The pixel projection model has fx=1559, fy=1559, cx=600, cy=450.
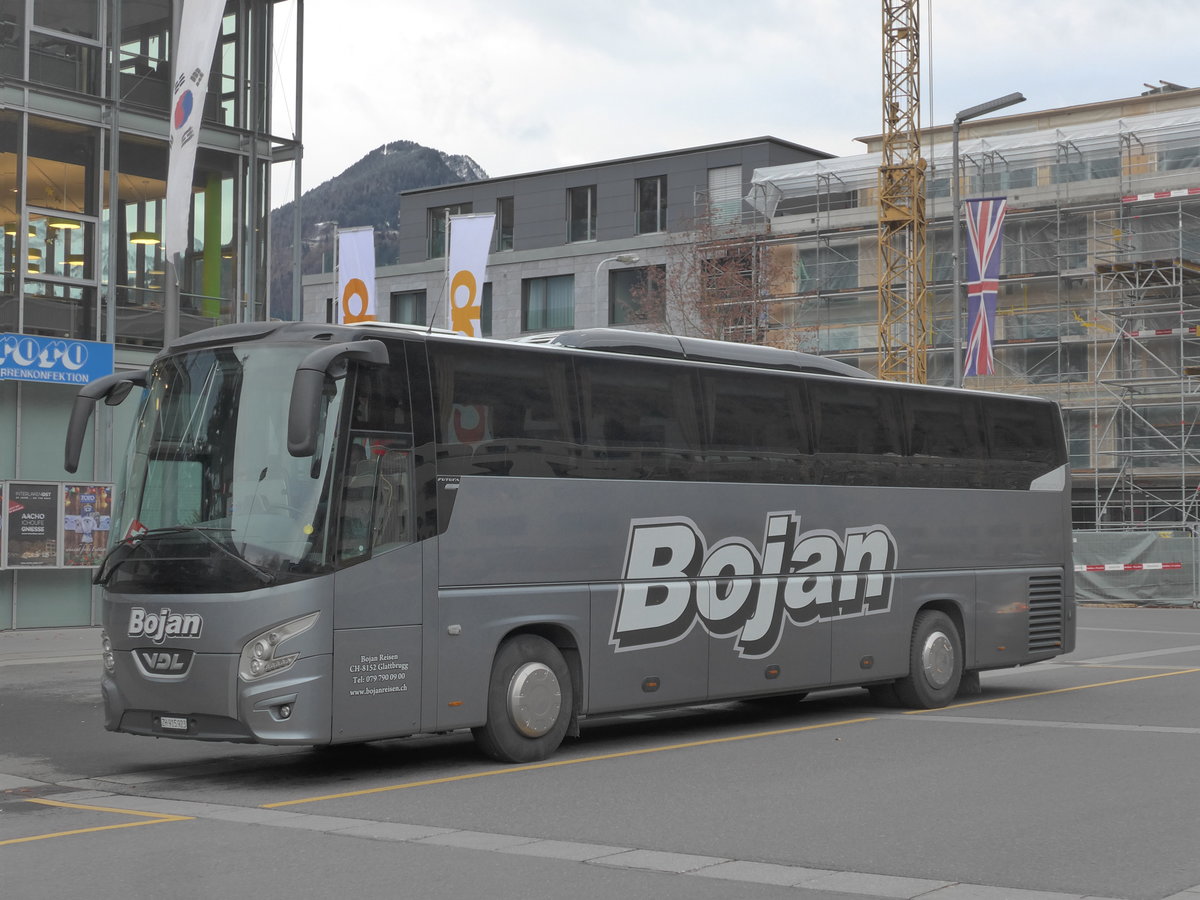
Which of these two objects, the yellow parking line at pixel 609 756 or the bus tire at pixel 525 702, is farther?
the bus tire at pixel 525 702

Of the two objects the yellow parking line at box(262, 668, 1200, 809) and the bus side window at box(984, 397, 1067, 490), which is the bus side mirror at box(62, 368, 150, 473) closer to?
the yellow parking line at box(262, 668, 1200, 809)

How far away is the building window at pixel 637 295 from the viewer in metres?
54.8

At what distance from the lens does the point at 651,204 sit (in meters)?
63.1

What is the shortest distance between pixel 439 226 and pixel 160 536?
61.6 metres

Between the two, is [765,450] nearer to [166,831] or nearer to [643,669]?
[643,669]

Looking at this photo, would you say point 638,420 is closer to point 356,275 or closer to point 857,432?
point 857,432

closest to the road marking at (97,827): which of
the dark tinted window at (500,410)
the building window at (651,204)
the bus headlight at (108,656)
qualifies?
the bus headlight at (108,656)

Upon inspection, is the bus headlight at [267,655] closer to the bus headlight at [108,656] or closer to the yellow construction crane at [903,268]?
the bus headlight at [108,656]

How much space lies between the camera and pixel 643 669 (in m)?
12.8

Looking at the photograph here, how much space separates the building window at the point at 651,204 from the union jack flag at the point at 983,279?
28.0 m

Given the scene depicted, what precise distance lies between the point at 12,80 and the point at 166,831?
1986 cm

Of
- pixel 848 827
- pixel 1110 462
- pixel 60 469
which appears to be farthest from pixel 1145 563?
pixel 848 827

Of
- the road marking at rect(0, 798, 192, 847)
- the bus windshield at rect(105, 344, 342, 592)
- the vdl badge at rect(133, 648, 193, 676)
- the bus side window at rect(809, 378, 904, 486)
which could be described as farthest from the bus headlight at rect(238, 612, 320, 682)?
the bus side window at rect(809, 378, 904, 486)

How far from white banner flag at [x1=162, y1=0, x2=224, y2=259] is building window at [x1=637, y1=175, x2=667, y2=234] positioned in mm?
43795
